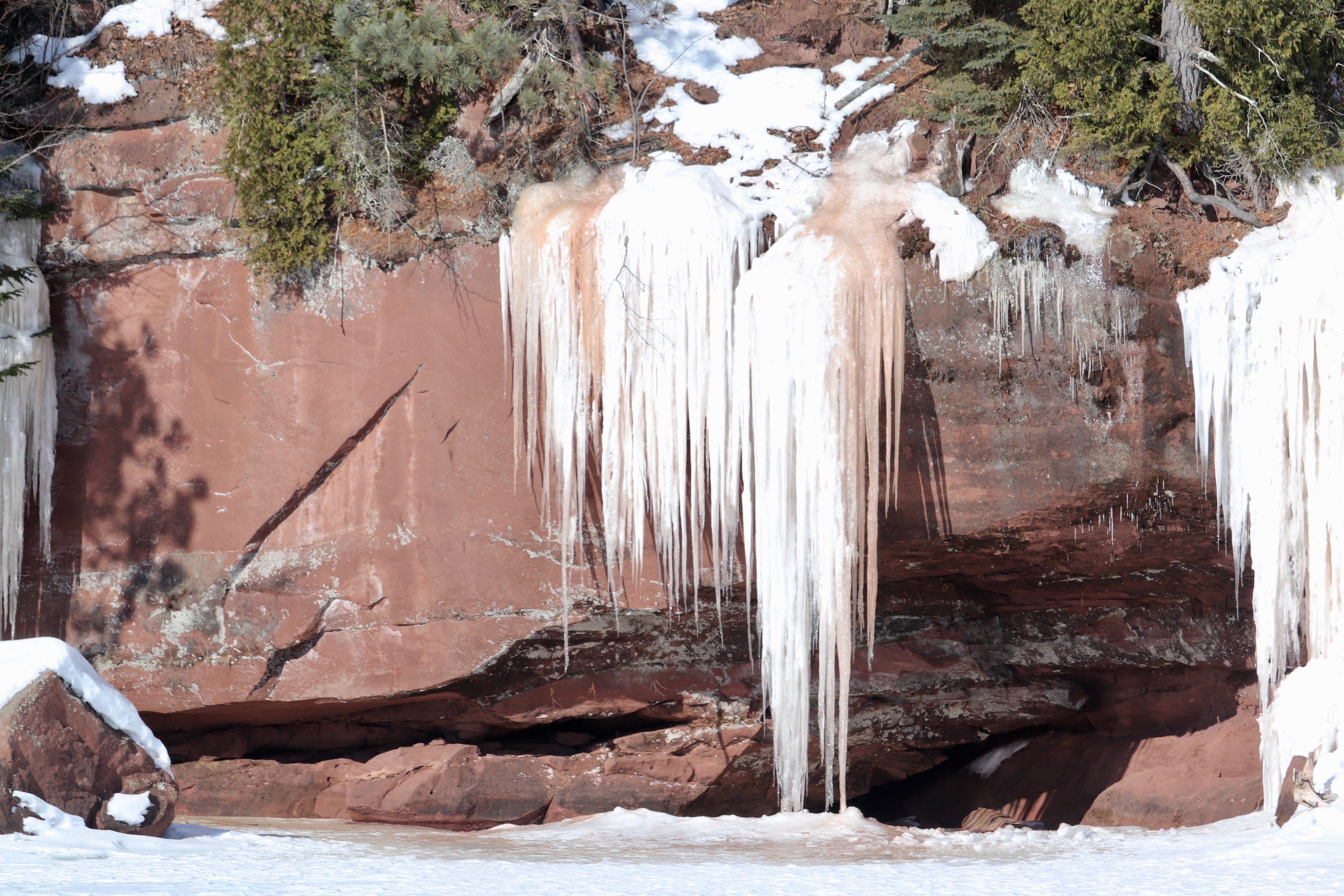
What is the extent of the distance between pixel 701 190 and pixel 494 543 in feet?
9.54

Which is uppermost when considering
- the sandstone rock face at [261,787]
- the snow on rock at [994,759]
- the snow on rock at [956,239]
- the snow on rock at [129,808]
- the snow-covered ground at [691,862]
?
the snow on rock at [956,239]

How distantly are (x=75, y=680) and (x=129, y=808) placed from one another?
2.50 feet

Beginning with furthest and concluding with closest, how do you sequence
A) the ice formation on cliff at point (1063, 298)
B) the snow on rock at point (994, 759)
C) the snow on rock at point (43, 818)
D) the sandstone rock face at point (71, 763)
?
the snow on rock at point (994, 759)
the ice formation on cliff at point (1063, 298)
the sandstone rock face at point (71, 763)
the snow on rock at point (43, 818)

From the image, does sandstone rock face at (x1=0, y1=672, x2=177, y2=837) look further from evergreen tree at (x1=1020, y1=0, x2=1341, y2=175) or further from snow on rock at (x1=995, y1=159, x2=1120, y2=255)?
evergreen tree at (x1=1020, y1=0, x2=1341, y2=175)

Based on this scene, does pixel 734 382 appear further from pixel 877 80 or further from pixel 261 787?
pixel 261 787

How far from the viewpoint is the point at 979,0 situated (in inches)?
349

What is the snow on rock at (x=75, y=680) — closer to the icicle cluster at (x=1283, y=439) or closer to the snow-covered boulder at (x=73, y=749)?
the snow-covered boulder at (x=73, y=749)

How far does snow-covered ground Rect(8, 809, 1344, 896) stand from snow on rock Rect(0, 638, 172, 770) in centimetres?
60

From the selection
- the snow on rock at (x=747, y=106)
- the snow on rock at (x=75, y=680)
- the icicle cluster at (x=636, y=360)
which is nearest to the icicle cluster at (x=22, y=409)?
the snow on rock at (x=75, y=680)

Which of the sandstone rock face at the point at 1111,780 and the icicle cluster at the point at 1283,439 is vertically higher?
the icicle cluster at the point at 1283,439

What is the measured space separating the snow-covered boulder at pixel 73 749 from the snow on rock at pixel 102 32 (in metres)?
4.54

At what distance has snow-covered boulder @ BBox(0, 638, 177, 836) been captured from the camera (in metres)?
5.80

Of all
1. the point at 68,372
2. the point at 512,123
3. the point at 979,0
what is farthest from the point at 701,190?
the point at 68,372

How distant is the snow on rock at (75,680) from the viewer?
6.10m
